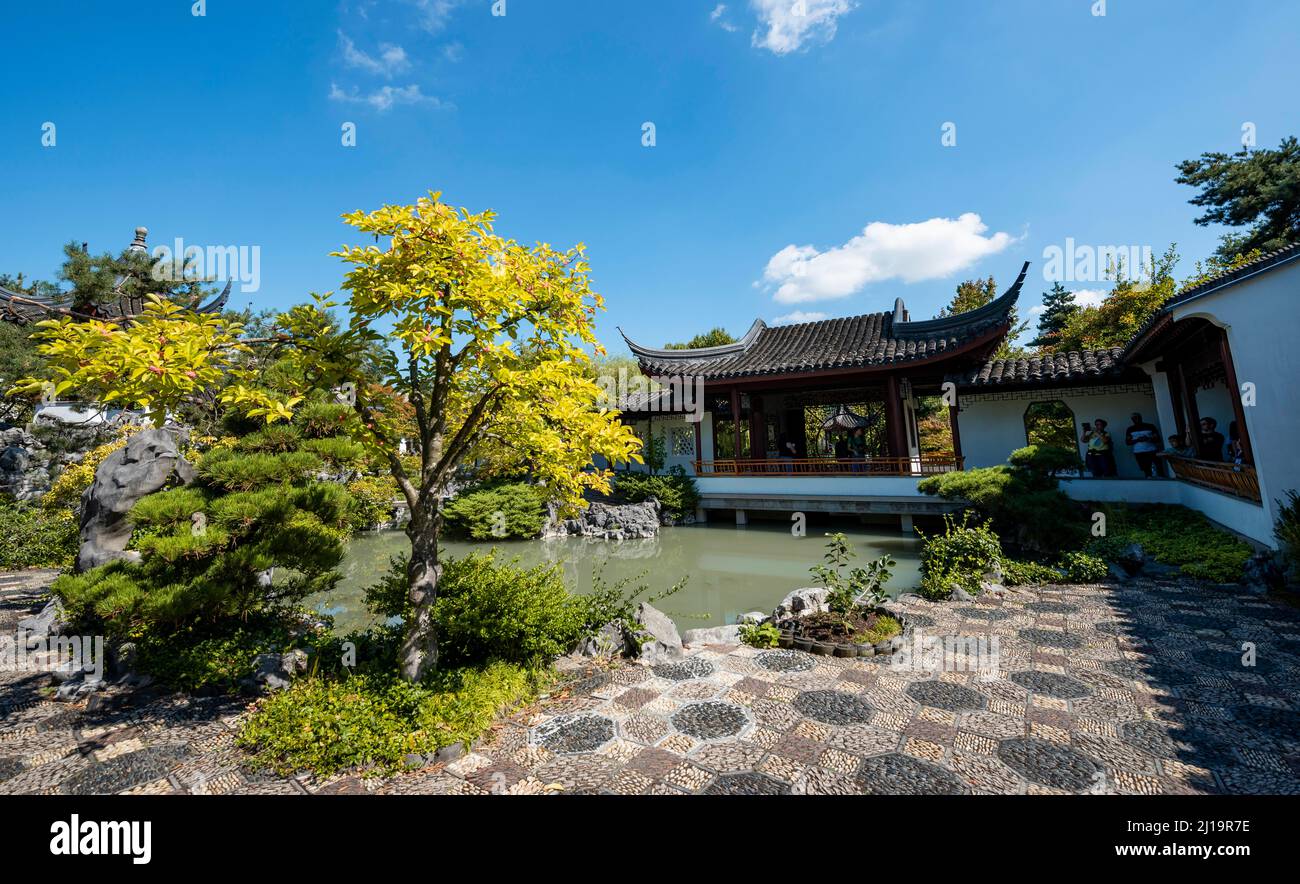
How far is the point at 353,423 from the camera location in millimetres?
3242

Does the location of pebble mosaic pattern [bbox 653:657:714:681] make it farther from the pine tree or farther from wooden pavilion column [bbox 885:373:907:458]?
the pine tree

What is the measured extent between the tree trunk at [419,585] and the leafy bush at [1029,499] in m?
7.66

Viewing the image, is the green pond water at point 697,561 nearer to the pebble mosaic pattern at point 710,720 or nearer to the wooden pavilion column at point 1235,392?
the pebble mosaic pattern at point 710,720

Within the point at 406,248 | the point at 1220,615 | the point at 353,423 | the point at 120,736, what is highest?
the point at 406,248

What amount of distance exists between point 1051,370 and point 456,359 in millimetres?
12860

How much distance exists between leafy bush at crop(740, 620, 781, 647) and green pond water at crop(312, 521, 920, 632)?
1264mm

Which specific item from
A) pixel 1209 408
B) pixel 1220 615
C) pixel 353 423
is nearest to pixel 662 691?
pixel 353 423

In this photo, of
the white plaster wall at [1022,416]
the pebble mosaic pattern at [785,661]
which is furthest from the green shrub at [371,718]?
the white plaster wall at [1022,416]

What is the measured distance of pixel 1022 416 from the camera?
470 inches

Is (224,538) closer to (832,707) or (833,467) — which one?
(832,707)

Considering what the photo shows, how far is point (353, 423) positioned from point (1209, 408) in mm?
14494

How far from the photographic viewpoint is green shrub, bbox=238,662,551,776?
105 inches

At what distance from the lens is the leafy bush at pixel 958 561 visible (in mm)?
5984
